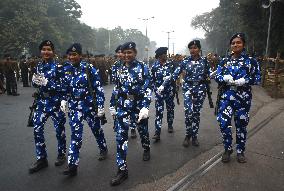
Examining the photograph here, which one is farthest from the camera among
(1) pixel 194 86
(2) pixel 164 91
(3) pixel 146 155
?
(2) pixel 164 91

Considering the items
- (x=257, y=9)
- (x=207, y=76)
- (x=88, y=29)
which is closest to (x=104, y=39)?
(x=88, y=29)

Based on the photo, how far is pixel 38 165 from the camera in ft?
17.6

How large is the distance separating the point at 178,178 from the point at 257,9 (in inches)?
990

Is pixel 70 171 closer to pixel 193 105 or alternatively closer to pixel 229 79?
pixel 193 105

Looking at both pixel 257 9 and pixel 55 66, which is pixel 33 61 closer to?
pixel 55 66

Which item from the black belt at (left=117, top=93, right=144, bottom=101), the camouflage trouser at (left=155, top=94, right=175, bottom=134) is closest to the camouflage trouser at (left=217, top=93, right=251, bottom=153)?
the black belt at (left=117, top=93, right=144, bottom=101)

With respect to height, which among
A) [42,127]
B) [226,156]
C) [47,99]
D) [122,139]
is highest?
[47,99]

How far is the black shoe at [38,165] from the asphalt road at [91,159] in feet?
0.28

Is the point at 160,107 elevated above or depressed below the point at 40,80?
below

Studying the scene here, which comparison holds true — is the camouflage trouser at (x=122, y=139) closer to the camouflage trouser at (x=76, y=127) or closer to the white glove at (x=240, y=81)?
the camouflage trouser at (x=76, y=127)

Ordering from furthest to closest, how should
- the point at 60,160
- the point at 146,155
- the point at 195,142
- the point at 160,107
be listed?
the point at 160,107, the point at 195,142, the point at 146,155, the point at 60,160

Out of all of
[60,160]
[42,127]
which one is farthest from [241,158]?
[42,127]

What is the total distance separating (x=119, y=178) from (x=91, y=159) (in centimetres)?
130

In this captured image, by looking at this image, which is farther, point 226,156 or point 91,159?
point 91,159
